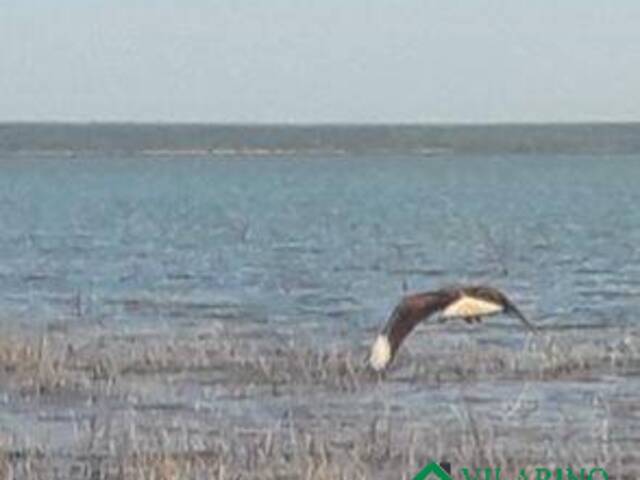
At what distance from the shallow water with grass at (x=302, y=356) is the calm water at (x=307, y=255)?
140mm

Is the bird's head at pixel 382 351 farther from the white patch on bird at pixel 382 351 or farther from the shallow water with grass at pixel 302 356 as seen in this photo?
the shallow water with grass at pixel 302 356

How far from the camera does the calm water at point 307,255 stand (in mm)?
35188

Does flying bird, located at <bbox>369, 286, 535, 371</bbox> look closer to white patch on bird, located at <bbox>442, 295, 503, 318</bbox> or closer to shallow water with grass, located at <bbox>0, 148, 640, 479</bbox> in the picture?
white patch on bird, located at <bbox>442, 295, 503, 318</bbox>

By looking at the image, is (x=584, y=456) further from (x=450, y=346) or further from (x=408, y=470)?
(x=450, y=346)

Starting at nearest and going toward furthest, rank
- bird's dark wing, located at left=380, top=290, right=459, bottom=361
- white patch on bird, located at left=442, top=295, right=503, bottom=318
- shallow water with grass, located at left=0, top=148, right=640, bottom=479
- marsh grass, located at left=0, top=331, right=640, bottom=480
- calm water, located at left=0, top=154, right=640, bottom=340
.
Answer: white patch on bird, located at left=442, top=295, right=503, bottom=318, bird's dark wing, located at left=380, top=290, right=459, bottom=361, marsh grass, located at left=0, top=331, right=640, bottom=480, shallow water with grass, located at left=0, top=148, right=640, bottom=479, calm water, located at left=0, top=154, right=640, bottom=340

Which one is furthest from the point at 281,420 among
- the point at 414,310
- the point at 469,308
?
the point at 469,308

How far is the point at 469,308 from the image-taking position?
13.6m

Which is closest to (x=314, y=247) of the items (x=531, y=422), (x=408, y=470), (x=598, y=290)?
(x=598, y=290)

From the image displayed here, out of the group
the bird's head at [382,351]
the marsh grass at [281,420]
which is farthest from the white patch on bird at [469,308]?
the marsh grass at [281,420]

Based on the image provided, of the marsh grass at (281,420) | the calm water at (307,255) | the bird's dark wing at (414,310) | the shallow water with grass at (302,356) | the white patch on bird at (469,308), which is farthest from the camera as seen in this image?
the calm water at (307,255)

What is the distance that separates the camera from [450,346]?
27.2 meters

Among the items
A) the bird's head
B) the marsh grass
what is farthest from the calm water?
the bird's head

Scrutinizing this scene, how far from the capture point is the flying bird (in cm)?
1360

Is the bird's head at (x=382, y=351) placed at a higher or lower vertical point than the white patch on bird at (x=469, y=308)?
lower
